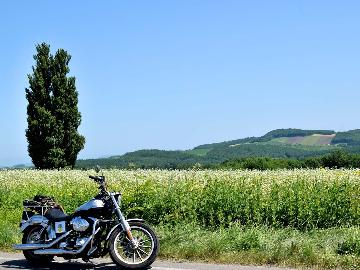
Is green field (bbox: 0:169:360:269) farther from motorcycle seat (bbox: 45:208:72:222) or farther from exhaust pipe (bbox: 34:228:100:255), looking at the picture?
motorcycle seat (bbox: 45:208:72:222)

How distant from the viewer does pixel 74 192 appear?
49.0 ft

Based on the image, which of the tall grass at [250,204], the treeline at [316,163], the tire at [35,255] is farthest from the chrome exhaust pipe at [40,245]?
the treeline at [316,163]

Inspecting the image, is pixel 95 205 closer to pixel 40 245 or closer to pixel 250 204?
pixel 40 245

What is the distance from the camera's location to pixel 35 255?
27.0 ft

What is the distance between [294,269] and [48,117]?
37574 mm

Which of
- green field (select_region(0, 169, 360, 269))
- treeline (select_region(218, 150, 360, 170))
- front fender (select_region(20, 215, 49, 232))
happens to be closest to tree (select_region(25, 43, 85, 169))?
treeline (select_region(218, 150, 360, 170))

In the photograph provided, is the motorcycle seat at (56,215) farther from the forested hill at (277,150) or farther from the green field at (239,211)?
the forested hill at (277,150)

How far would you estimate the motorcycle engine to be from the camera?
7824 millimetres

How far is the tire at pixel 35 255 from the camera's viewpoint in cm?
823

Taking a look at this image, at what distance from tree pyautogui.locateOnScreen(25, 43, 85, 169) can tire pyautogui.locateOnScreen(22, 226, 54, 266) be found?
33.7 meters

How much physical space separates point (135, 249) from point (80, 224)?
0.97m

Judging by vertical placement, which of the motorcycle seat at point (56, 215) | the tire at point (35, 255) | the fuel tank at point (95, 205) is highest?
the fuel tank at point (95, 205)

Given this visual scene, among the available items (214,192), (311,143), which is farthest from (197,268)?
(311,143)

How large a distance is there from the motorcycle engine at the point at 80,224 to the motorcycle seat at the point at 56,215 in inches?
7.9
